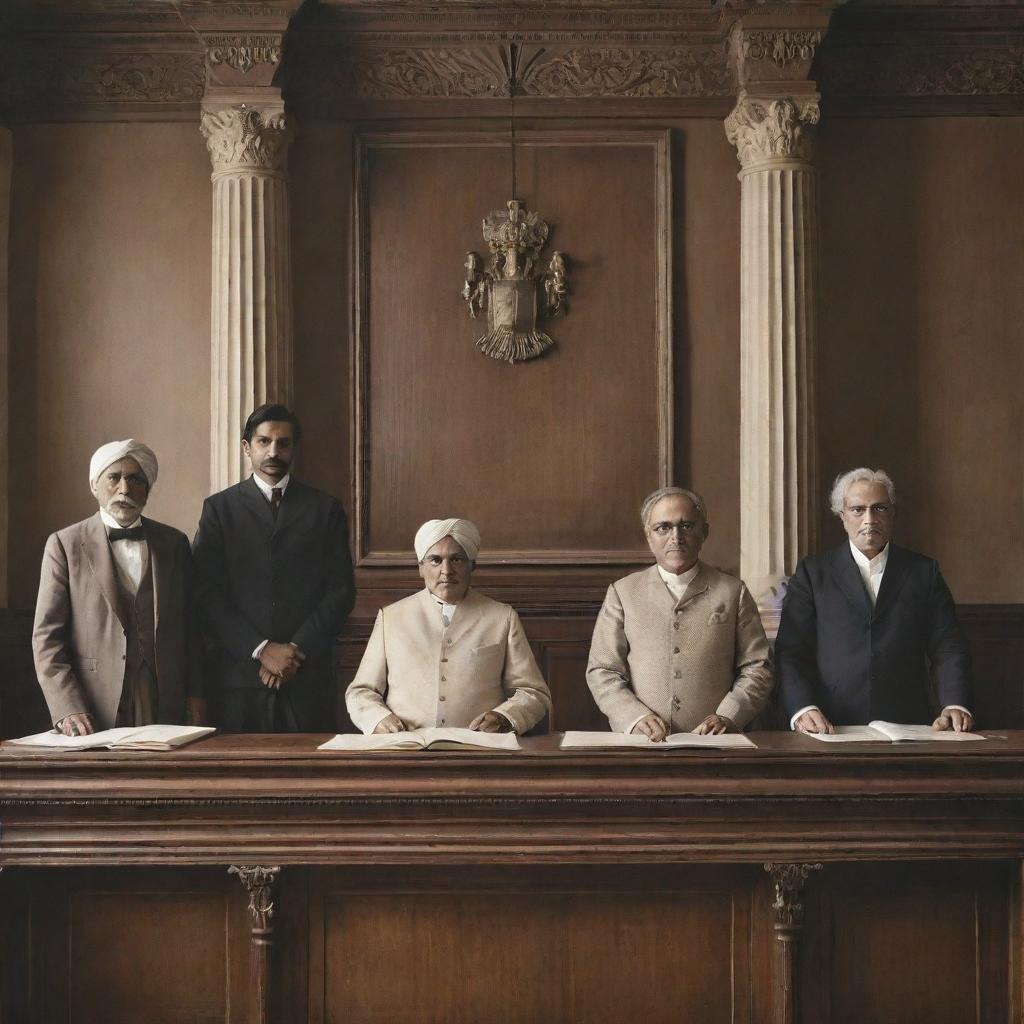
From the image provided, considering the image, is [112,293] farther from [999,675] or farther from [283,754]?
[999,675]

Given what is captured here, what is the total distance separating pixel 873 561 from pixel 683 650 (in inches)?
28.8

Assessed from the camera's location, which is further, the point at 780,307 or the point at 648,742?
the point at 780,307

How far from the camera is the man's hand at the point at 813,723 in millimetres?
3389

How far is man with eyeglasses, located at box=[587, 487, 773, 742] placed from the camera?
373cm

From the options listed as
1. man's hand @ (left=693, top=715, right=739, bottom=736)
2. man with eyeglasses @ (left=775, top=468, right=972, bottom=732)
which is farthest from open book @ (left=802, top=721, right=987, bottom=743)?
man with eyeglasses @ (left=775, top=468, right=972, bottom=732)

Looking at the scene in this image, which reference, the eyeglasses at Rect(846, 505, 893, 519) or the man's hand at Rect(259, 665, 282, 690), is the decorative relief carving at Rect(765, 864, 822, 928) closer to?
the eyeglasses at Rect(846, 505, 893, 519)

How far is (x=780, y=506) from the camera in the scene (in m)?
5.66

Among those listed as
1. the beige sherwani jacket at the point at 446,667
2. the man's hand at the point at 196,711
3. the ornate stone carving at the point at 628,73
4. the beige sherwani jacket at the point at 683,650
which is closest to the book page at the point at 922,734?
the beige sherwani jacket at the point at 683,650

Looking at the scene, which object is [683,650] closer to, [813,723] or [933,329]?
[813,723]

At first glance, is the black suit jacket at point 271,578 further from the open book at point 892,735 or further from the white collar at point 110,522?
the open book at point 892,735

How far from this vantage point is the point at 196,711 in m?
4.02

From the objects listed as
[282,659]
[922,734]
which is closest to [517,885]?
[922,734]

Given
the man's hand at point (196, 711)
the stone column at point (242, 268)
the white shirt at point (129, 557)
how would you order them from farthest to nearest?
the stone column at point (242, 268), the man's hand at point (196, 711), the white shirt at point (129, 557)

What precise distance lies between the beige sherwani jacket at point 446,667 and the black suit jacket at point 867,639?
0.88 m
